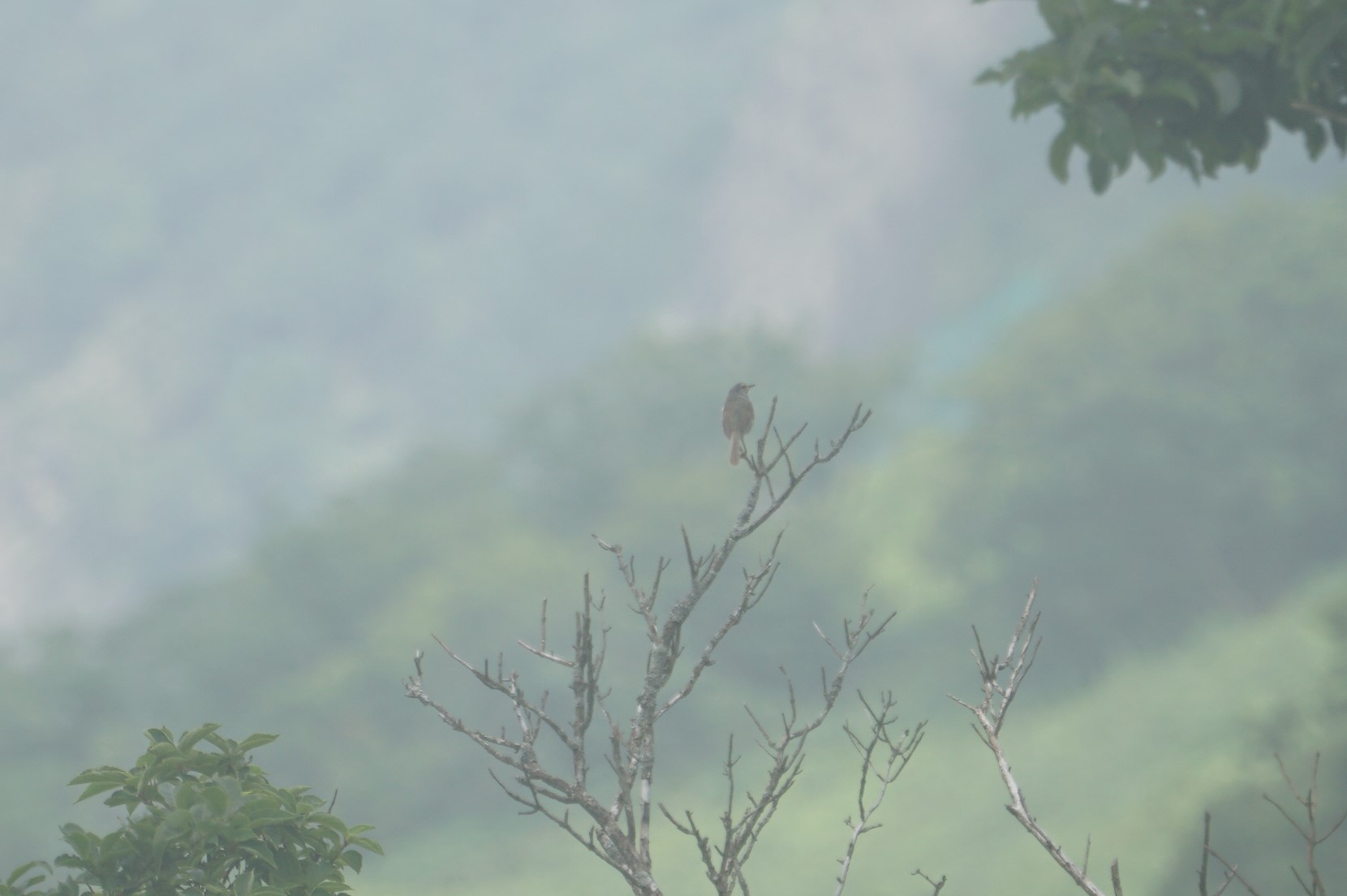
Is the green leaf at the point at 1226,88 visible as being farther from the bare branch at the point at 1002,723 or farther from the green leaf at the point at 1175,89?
the bare branch at the point at 1002,723

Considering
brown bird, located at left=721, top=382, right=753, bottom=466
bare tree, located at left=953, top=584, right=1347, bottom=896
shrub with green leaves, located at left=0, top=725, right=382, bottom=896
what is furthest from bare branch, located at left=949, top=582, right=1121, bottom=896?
brown bird, located at left=721, top=382, right=753, bottom=466

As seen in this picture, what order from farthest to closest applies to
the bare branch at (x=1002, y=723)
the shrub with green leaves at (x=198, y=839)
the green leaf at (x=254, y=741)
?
the green leaf at (x=254, y=741)
the shrub with green leaves at (x=198, y=839)
the bare branch at (x=1002, y=723)

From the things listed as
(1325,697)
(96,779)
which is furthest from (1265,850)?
(96,779)

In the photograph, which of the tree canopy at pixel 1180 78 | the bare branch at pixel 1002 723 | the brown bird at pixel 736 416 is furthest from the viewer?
the brown bird at pixel 736 416

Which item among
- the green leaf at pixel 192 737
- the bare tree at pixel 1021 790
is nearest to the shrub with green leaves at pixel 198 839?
the green leaf at pixel 192 737

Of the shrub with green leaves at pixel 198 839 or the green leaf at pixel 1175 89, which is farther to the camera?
the shrub with green leaves at pixel 198 839

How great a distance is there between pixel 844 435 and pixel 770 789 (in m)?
1.38

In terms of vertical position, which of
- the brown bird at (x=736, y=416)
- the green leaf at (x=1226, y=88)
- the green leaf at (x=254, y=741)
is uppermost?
the brown bird at (x=736, y=416)

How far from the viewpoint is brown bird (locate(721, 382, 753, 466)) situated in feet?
23.8

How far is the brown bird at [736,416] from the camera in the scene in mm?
7262

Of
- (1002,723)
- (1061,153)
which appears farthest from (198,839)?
(1061,153)

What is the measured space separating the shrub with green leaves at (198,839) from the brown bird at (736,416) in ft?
10.6

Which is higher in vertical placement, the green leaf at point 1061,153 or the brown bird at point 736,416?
the brown bird at point 736,416

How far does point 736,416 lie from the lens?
24.5 feet
